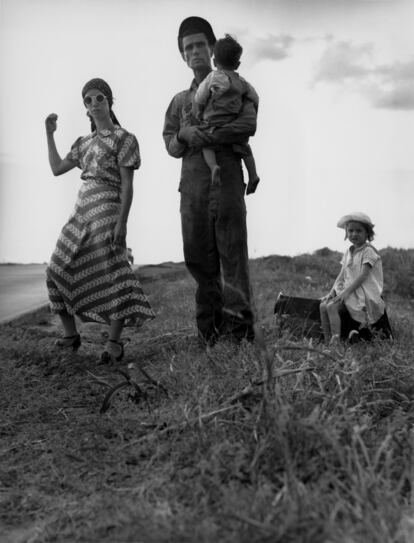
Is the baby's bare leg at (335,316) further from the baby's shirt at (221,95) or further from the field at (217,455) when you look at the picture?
the baby's shirt at (221,95)

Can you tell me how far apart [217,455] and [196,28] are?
147 inches

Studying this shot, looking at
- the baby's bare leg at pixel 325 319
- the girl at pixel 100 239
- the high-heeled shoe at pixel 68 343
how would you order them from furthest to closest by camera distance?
the baby's bare leg at pixel 325 319
the high-heeled shoe at pixel 68 343
the girl at pixel 100 239

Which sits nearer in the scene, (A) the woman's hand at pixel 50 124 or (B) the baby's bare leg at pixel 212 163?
(B) the baby's bare leg at pixel 212 163

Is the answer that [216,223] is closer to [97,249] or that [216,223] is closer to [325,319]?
[97,249]

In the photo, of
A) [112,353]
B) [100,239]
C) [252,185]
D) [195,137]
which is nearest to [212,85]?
[195,137]

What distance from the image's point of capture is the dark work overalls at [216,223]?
5320mm

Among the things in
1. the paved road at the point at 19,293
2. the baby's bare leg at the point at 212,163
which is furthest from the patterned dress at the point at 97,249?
the paved road at the point at 19,293

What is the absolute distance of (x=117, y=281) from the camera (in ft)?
18.8

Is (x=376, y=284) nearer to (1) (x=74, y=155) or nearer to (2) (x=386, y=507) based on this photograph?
(1) (x=74, y=155)

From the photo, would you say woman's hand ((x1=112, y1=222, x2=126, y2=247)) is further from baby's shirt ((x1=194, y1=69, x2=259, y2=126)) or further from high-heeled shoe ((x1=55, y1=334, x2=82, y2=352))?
baby's shirt ((x1=194, y1=69, x2=259, y2=126))

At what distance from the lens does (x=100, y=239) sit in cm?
563

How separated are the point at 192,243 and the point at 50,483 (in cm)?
295

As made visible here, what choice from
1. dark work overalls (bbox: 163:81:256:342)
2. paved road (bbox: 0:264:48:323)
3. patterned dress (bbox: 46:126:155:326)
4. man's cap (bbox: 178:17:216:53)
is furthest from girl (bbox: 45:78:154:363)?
paved road (bbox: 0:264:48:323)

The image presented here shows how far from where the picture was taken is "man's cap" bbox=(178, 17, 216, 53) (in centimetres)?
545
